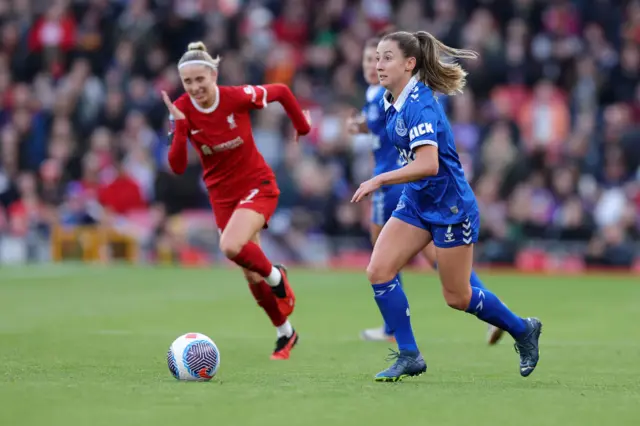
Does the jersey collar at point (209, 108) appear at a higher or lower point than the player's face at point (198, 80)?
lower

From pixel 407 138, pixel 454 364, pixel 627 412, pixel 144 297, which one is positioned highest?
pixel 407 138

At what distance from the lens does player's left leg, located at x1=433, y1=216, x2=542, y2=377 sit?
734 cm

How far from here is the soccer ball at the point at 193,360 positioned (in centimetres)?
733

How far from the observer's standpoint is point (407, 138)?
7.24 m

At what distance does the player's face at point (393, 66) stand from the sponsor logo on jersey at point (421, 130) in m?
0.42

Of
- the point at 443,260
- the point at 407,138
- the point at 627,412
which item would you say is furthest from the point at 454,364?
the point at 627,412

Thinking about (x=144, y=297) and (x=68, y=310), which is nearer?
(x=68, y=310)

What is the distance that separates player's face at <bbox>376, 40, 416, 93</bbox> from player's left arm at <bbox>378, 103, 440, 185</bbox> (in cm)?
25

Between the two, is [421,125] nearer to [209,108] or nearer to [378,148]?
[209,108]

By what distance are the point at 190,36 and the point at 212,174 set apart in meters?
13.5

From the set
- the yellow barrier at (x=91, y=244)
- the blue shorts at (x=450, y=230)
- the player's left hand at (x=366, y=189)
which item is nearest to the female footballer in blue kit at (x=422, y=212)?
the blue shorts at (x=450, y=230)

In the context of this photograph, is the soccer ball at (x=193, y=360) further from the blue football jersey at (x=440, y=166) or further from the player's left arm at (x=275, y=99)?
the player's left arm at (x=275, y=99)

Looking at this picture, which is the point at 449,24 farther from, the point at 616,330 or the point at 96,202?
the point at 616,330

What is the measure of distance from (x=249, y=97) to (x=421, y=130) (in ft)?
8.75
